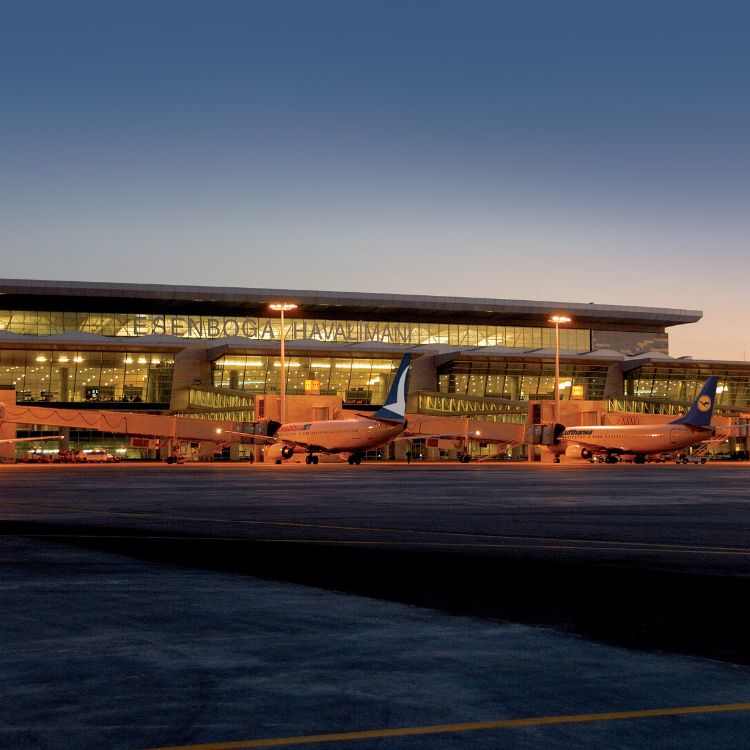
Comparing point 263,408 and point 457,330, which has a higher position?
point 457,330

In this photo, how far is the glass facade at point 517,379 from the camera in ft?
504

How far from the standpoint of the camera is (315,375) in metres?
150

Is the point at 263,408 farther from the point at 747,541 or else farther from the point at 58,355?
the point at 747,541

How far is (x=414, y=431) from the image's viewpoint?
344 ft

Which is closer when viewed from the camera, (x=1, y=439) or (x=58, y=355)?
(x=1, y=439)

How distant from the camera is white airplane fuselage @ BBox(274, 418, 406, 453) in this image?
8788cm

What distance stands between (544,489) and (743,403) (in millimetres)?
133164

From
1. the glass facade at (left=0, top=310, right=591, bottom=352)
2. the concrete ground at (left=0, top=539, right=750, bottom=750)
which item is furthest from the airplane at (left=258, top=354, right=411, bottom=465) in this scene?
the concrete ground at (left=0, top=539, right=750, bottom=750)

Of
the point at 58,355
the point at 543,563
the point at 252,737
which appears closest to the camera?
the point at 252,737

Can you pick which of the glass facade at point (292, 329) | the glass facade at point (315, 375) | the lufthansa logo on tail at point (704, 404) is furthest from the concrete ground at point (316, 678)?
the glass facade at point (292, 329)

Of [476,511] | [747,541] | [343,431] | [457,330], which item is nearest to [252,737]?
[747,541]

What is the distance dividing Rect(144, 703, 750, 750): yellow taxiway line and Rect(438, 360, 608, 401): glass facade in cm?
14498

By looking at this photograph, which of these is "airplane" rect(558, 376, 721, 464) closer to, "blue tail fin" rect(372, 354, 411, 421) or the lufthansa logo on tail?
the lufthansa logo on tail

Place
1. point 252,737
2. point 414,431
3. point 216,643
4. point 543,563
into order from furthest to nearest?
point 414,431 < point 543,563 < point 216,643 < point 252,737
